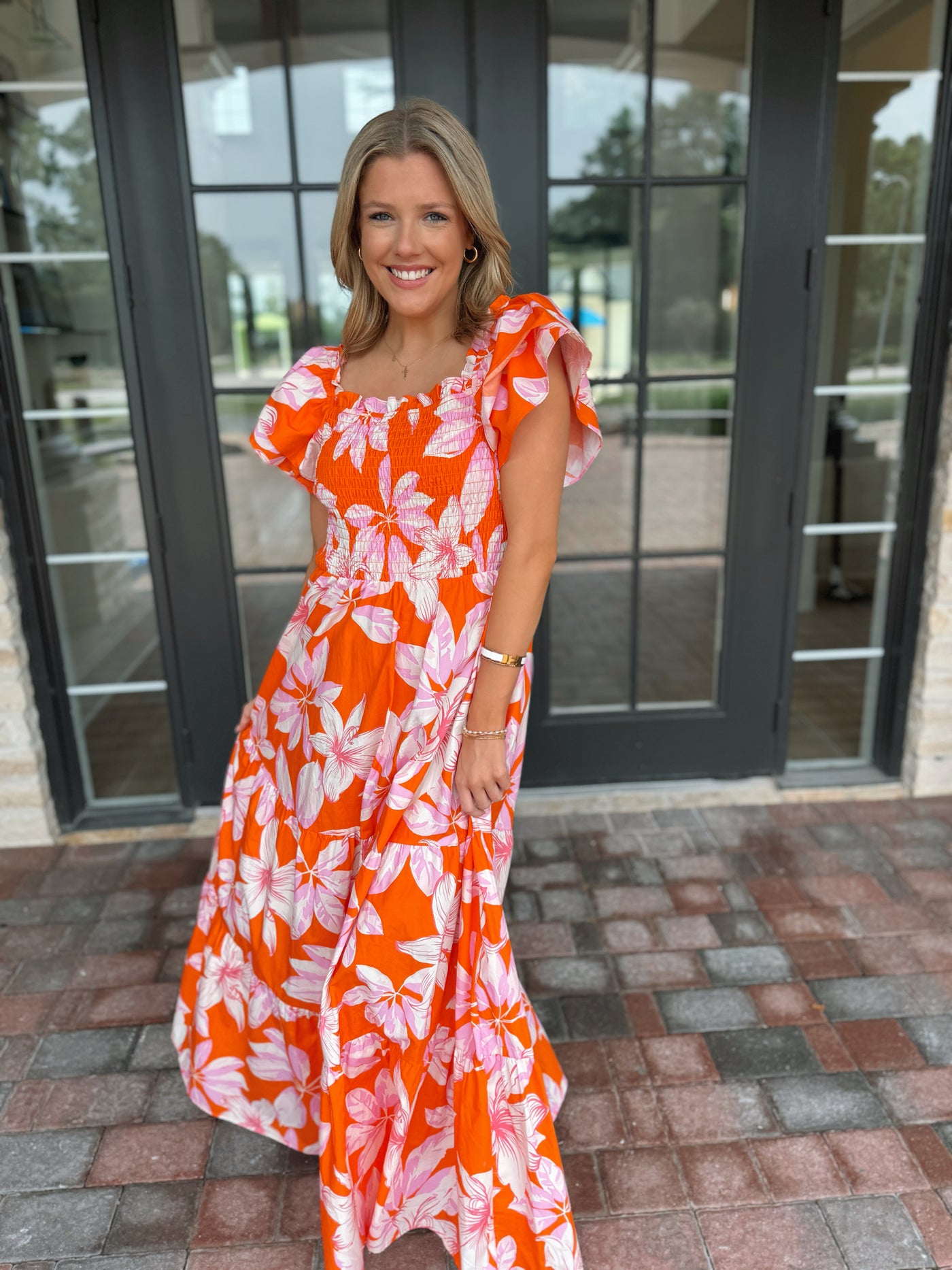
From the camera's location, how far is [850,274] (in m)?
2.65

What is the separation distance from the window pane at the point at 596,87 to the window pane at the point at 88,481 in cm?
164

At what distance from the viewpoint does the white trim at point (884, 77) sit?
2.40 metres

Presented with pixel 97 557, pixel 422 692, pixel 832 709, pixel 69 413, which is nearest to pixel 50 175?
pixel 69 413

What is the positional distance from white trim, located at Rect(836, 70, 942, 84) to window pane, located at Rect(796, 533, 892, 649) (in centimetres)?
125

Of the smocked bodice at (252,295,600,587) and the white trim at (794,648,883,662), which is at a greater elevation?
the smocked bodice at (252,295,600,587)

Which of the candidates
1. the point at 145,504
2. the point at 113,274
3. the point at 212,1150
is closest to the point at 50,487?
the point at 145,504

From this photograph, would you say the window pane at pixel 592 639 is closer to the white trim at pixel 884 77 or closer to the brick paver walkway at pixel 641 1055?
the brick paver walkway at pixel 641 1055

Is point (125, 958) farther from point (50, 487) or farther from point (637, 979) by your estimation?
point (50, 487)

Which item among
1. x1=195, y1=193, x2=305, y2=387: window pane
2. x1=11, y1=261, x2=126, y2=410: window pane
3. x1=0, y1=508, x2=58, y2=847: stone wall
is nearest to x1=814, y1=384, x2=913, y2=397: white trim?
x1=195, y1=193, x2=305, y2=387: window pane

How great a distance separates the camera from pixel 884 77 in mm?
2416

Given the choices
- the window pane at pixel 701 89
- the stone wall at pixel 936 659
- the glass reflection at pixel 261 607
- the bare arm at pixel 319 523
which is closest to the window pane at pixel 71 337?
the glass reflection at pixel 261 607

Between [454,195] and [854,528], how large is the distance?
189cm

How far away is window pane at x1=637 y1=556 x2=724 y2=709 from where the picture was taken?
2912 millimetres

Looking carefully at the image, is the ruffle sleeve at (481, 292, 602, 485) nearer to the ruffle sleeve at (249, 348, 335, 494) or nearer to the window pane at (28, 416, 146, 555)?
the ruffle sleeve at (249, 348, 335, 494)
